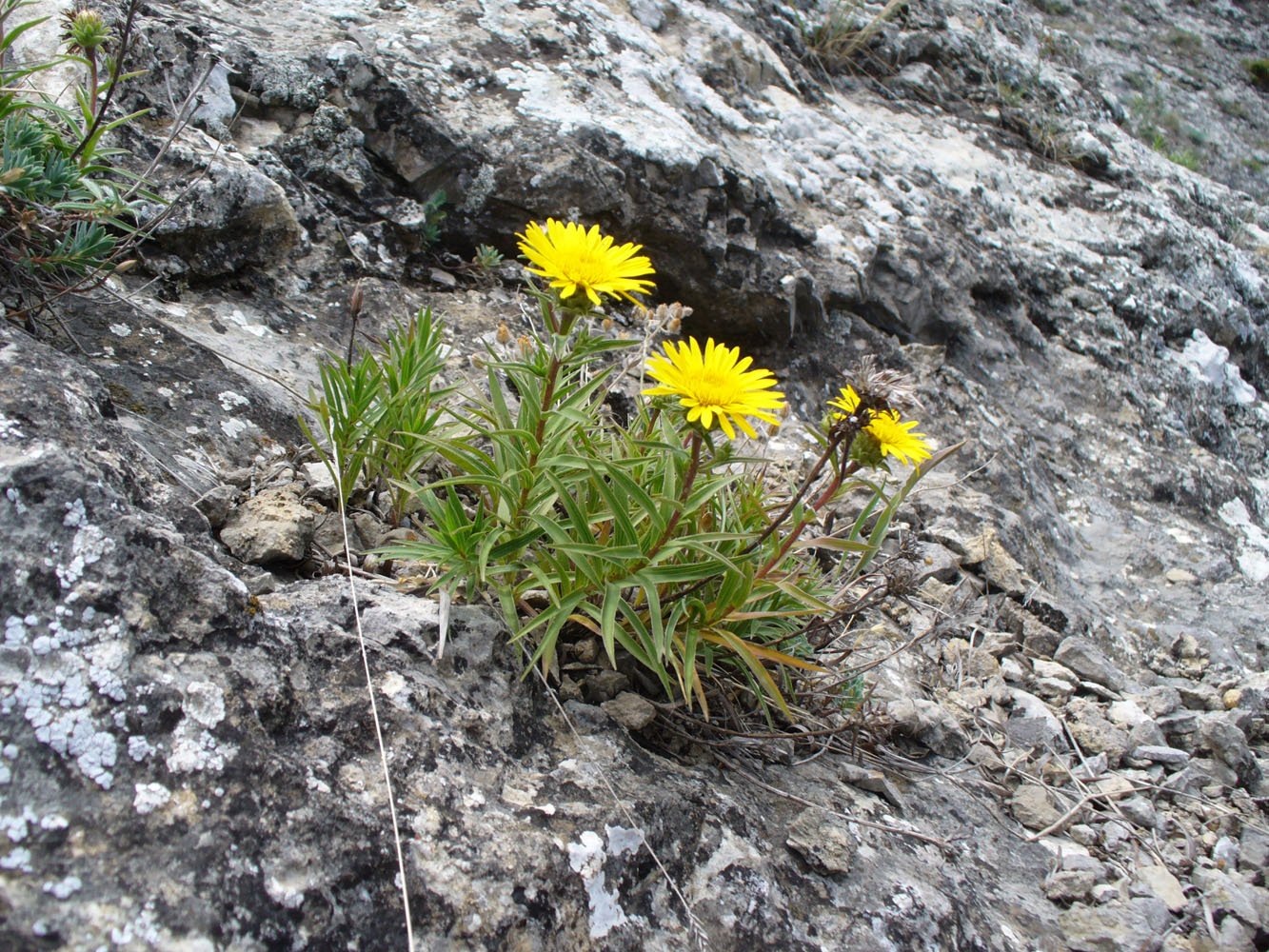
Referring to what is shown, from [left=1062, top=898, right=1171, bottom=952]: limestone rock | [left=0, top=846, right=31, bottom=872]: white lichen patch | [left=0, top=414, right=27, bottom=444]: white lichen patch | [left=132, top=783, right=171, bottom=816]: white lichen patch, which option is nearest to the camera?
[left=0, top=846, right=31, bottom=872]: white lichen patch

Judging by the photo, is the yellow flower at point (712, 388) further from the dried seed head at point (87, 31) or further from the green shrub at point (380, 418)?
the dried seed head at point (87, 31)

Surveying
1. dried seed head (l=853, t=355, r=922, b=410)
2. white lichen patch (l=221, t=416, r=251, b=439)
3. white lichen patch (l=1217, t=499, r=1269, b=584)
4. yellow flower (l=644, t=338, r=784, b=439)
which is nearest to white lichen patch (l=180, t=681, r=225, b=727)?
yellow flower (l=644, t=338, r=784, b=439)

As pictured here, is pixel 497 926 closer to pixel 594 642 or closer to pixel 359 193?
pixel 594 642

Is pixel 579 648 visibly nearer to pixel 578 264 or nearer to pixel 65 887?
pixel 578 264

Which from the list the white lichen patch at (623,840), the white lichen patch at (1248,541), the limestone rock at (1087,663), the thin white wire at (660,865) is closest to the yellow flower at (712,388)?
the thin white wire at (660,865)

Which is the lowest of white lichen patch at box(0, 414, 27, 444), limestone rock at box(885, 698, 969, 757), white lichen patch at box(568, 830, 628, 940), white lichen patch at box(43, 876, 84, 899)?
limestone rock at box(885, 698, 969, 757)

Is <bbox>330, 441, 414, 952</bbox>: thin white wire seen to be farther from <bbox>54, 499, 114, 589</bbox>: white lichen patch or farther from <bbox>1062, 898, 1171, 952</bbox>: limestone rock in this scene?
<bbox>1062, 898, 1171, 952</bbox>: limestone rock

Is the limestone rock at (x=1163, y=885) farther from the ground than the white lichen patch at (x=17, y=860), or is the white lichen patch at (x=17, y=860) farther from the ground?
the white lichen patch at (x=17, y=860)

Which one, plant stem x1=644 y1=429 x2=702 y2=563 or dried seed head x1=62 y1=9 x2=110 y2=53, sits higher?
dried seed head x1=62 y1=9 x2=110 y2=53
